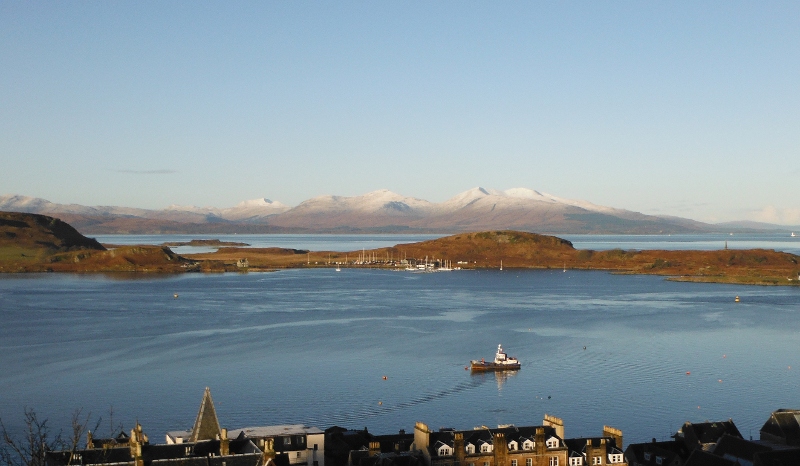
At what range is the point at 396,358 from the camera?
5556 centimetres

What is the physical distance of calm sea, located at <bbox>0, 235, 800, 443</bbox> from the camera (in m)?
40.1

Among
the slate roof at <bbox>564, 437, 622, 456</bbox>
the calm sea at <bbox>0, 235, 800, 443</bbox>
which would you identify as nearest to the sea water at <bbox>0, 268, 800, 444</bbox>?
the calm sea at <bbox>0, 235, 800, 443</bbox>

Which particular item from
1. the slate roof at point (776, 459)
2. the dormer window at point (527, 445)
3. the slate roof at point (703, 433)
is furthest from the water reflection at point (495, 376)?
the slate roof at point (776, 459)

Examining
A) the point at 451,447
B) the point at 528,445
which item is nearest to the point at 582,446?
the point at 528,445

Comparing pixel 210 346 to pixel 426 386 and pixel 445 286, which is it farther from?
pixel 445 286

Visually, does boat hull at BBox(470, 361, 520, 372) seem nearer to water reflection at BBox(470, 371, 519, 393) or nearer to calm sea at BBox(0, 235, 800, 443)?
water reflection at BBox(470, 371, 519, 393)

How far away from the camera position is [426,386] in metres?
46.2

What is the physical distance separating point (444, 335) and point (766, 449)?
4308cm

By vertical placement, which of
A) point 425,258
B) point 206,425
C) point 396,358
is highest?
point 425,258

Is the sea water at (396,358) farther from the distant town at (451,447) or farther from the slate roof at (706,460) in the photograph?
the slate roof at (706,460)

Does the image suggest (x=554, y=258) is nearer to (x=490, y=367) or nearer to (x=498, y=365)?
(x=498, y=365)

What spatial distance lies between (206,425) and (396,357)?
3175 centimetres

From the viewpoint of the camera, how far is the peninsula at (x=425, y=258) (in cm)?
15150

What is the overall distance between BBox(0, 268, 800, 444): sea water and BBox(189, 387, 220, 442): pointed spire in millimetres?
9951
